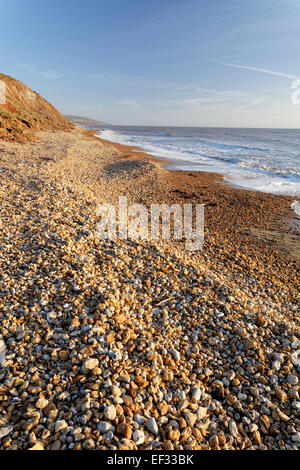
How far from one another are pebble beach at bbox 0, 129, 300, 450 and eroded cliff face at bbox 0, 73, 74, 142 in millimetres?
17535

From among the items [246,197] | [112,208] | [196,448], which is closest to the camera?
[196,448]

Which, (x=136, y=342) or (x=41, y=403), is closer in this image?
(x=41, y=403)

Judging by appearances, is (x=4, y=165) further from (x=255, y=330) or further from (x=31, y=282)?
Answer: (x=255, y=330)

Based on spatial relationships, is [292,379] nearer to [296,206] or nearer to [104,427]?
[104,427]

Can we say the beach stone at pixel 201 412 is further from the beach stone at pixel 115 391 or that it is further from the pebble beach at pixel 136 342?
the beach stone at pixel 115 391

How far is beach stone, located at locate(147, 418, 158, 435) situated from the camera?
2932mm

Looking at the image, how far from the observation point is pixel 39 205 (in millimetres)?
8469

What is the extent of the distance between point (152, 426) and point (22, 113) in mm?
37588

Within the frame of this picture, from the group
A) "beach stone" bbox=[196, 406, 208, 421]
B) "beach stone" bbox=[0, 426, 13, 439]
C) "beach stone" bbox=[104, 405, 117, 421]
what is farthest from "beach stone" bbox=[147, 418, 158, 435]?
"beach stone" bbox=[0, 426, 13, 439]

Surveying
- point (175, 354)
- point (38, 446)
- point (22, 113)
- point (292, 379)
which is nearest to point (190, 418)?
point (175, 354)

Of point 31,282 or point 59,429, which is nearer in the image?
point 59,429

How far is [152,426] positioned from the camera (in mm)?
2963
